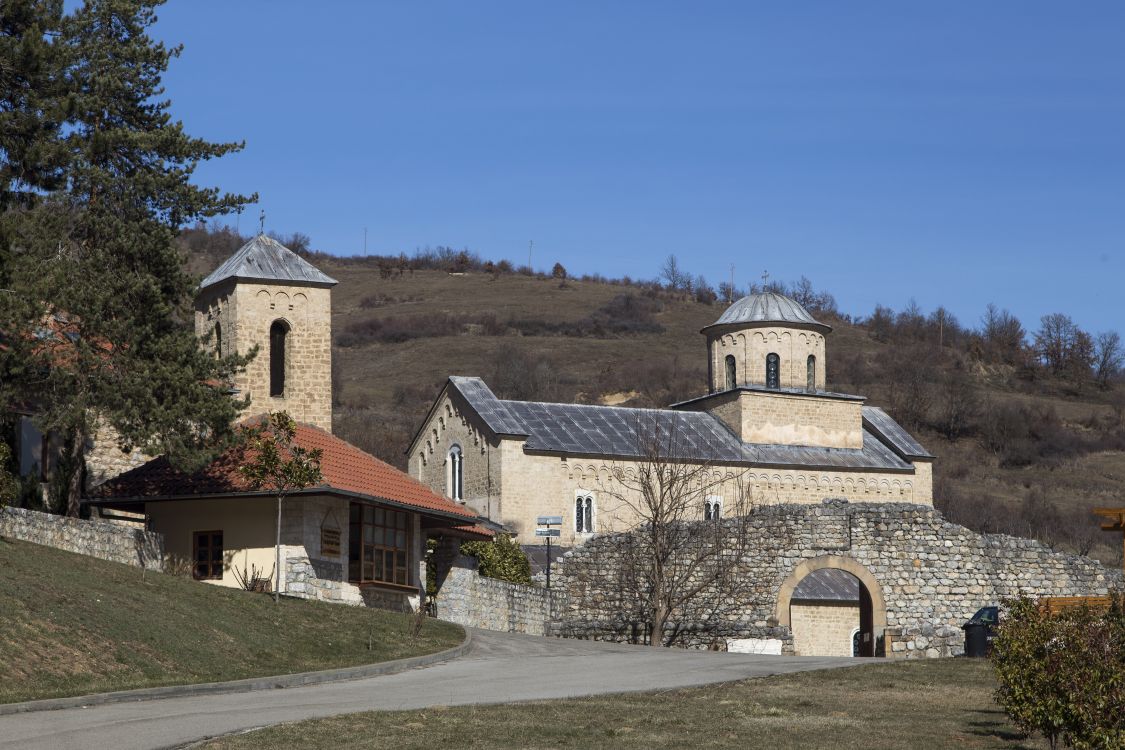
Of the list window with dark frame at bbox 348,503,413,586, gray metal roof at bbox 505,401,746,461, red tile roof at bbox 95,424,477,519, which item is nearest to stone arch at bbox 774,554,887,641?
red tile roof at bbox 95,424,477,519

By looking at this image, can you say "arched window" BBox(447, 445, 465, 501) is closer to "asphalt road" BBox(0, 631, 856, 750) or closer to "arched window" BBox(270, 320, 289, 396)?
"arched window" BBox(270, 320, 289, 396)

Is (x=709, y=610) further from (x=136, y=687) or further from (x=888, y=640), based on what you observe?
(x=136, y=687)

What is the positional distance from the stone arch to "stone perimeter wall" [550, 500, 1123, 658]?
2cm

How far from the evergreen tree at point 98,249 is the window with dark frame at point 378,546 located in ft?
10.7

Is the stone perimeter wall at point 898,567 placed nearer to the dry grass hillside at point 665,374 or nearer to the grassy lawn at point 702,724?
the grassy lawn at point 702,724

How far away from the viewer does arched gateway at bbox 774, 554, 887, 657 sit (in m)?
30.7

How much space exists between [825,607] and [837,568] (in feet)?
29.4

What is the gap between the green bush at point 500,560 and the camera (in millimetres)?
33312

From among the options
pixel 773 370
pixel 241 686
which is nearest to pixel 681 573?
pixel 241 686

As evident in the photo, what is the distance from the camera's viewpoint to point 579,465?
47156 mm

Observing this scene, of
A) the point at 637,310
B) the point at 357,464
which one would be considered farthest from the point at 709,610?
the point at 637,310

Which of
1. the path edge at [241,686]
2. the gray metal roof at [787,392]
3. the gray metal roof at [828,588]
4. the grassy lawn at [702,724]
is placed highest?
the gray metal roof at [787,392]

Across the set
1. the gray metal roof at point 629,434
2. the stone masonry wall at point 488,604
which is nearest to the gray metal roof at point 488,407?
the gray metal roof at point 629,434

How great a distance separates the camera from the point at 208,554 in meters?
27.2
